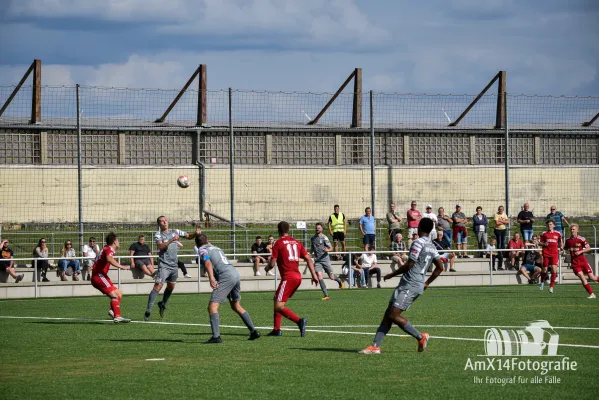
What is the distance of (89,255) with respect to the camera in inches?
1152

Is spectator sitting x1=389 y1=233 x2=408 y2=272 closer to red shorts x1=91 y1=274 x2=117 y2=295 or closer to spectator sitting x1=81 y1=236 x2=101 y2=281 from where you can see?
spectator sitting x1=81 y1=236 x2=101 y2=281

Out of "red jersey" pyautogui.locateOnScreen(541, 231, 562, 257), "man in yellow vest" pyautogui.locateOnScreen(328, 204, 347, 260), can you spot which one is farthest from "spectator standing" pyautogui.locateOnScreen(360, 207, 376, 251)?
"red jersey" pyautogui.locateOnScreen(541, 231, 562, 257)

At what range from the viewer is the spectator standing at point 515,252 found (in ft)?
105

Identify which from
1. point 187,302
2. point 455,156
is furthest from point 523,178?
point 187,302

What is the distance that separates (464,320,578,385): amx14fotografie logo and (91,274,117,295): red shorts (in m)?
7.30

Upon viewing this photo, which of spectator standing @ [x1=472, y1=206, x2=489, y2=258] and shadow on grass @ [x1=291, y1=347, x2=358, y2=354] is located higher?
spectator standing @ [x1=472, y1=206, x2=489, y2=258]

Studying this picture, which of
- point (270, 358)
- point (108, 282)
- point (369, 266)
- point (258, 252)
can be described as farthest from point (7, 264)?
point (270, 358)

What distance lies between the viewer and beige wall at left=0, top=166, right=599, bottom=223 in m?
32.5

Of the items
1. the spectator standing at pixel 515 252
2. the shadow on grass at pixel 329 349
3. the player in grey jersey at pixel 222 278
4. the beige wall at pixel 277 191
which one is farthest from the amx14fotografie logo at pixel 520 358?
the beige wall at pixel 277 191

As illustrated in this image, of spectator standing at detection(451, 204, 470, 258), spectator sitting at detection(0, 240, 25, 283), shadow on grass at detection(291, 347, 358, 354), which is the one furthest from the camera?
spectator standing at detection(451, 204, 470, 258)

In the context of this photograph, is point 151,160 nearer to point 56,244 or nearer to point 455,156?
point 56,244

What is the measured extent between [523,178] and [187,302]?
1766 centimetres

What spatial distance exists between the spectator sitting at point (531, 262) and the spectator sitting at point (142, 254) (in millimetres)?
11604

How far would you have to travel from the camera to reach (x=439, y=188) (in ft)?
124
